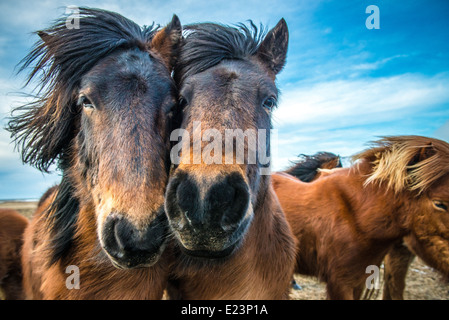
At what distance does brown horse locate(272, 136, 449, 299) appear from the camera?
393 centimetres

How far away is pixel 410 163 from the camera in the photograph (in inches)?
167

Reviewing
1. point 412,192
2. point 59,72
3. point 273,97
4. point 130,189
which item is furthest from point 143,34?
point 412,192

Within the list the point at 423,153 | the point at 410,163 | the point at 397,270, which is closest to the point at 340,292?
the point at 397,270

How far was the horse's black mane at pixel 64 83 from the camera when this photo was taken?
225 centimetres

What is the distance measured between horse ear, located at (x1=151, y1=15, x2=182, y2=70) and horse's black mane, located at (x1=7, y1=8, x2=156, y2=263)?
0.39 feet

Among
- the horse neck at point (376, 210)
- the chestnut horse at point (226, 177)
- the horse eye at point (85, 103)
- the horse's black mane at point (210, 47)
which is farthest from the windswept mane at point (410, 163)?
the horse eye at point (85, 103)

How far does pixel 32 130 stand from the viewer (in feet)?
8.66

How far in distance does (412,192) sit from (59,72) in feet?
16.0

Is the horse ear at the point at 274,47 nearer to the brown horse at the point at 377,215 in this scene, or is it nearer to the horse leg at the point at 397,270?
the brown horse at the point at 377,215

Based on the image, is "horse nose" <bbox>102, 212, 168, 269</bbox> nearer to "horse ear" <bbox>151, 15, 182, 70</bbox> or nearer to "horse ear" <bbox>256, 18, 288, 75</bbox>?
"horse ear" <bbox>151, 15, 182, 70</bbox>

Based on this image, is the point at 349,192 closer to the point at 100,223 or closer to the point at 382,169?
the point at 382,169

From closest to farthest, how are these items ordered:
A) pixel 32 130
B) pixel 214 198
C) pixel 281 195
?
pixel 214 198, pixel 32 130, pixel 281 195

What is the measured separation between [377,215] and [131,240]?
4048 millimetres

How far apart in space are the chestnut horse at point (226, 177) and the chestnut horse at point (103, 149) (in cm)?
18
